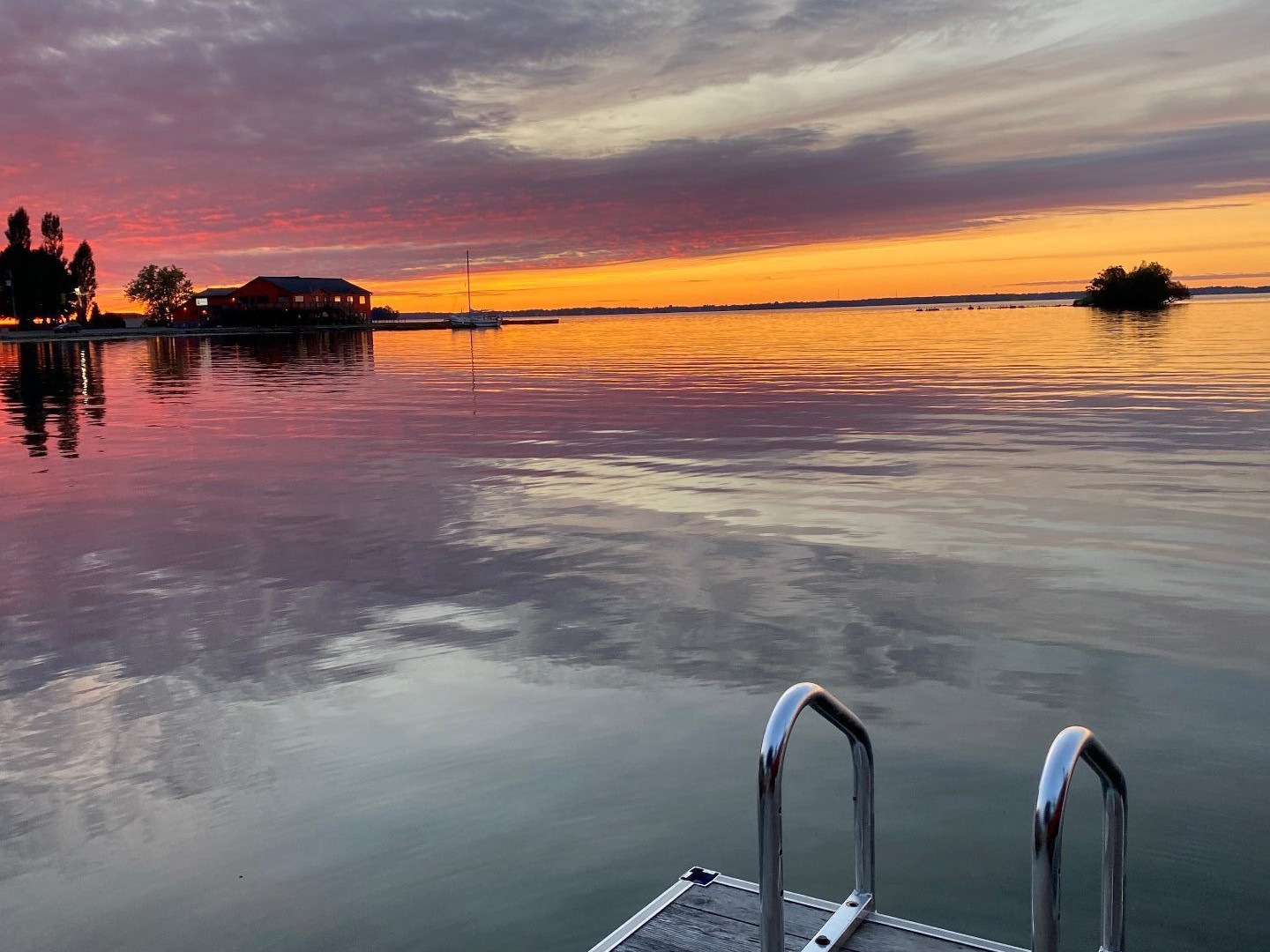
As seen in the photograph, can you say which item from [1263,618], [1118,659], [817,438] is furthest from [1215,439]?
[1118,659]

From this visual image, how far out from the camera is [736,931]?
4500 millimetres

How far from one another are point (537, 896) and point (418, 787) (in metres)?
1.38

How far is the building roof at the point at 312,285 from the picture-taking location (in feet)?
553

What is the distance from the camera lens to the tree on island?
495 ft

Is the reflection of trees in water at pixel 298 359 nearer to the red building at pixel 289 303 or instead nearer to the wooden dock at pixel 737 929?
the wooden dock at pixel 737 929

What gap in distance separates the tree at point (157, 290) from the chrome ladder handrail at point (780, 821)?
205 metres

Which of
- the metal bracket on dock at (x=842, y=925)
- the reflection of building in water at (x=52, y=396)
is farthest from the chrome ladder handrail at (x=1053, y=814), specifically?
the reflection of building in water at (x=52, y=396)

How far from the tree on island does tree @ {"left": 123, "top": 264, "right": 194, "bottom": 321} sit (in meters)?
155

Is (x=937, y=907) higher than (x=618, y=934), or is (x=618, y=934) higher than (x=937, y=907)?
(x=618, y=934)

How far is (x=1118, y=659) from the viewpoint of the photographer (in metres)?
8.43

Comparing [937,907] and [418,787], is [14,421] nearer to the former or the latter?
[418,787]

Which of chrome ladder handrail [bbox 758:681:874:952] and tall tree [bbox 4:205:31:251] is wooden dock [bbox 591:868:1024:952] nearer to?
chrome ladder handrail [bbox 758:681:874:952]

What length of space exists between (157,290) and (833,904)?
206 metres

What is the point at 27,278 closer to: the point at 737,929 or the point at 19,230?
the point at 19,230
